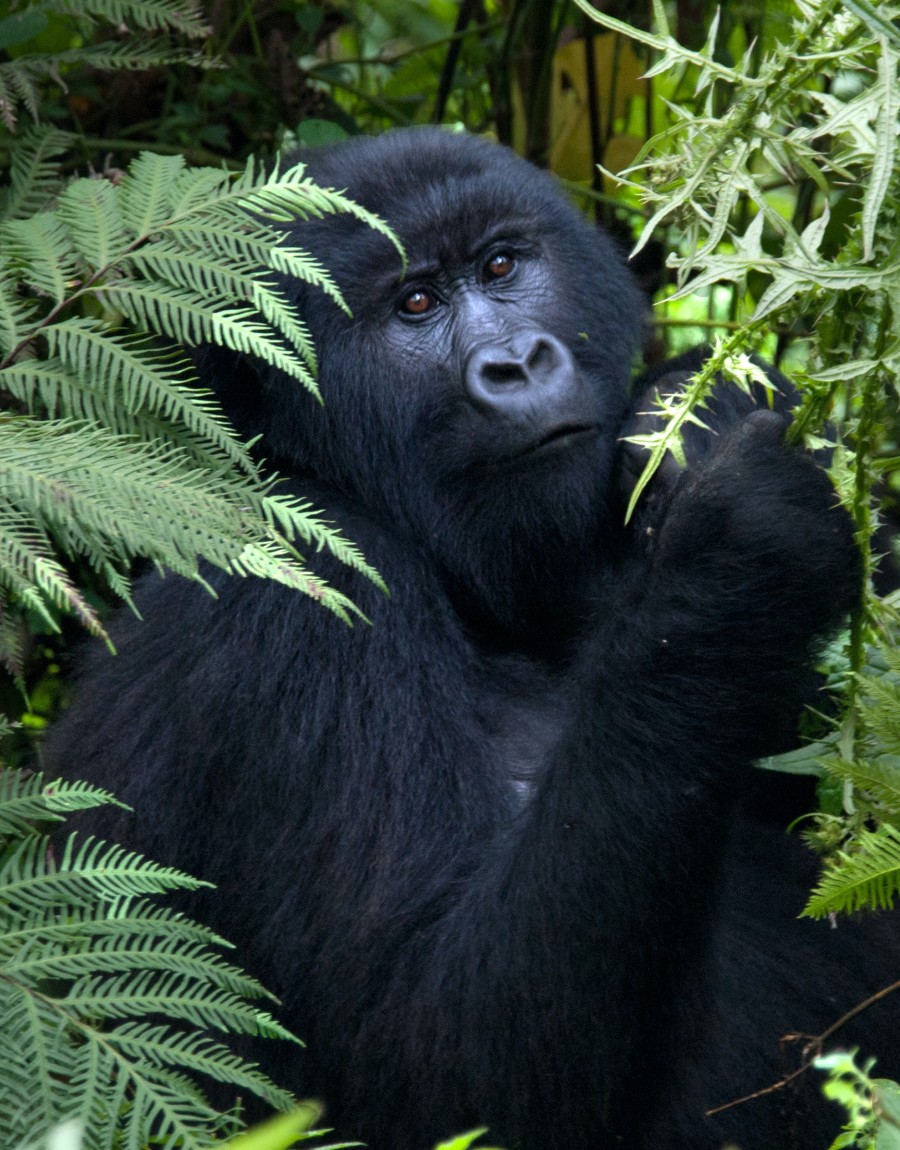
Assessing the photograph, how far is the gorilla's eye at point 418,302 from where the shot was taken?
317 centimetres

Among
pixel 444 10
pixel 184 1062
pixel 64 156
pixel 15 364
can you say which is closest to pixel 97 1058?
pixel 184 1062

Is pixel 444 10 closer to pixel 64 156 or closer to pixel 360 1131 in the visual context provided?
pixel 64 156

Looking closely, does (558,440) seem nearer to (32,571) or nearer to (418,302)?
(418,302)

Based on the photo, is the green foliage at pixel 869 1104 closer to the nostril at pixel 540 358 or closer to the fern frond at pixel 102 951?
the fern frond at pixel 102 951

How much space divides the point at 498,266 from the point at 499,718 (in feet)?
3.32

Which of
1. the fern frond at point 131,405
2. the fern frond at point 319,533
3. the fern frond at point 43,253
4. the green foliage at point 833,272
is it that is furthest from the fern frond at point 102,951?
the fern frond at point 43,253

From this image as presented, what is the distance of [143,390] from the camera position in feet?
8.47

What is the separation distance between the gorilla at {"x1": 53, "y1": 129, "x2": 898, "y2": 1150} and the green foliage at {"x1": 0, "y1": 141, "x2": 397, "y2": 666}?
0.68ft

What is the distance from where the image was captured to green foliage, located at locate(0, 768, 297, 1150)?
6.66 feet

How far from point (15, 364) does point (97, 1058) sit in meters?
1.24

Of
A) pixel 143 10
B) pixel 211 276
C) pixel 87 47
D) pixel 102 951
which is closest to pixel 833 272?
pixel 211 276

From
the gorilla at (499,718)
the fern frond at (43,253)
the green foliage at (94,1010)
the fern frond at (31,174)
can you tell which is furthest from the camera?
the fern frond at (31,174)

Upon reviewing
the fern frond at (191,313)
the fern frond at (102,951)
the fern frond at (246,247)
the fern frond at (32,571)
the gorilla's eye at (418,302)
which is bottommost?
the fern frond at (102,951)

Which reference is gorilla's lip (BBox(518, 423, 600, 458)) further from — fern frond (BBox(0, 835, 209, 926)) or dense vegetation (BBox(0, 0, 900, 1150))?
fern frond (BBox(0, 835, 209, 926))
